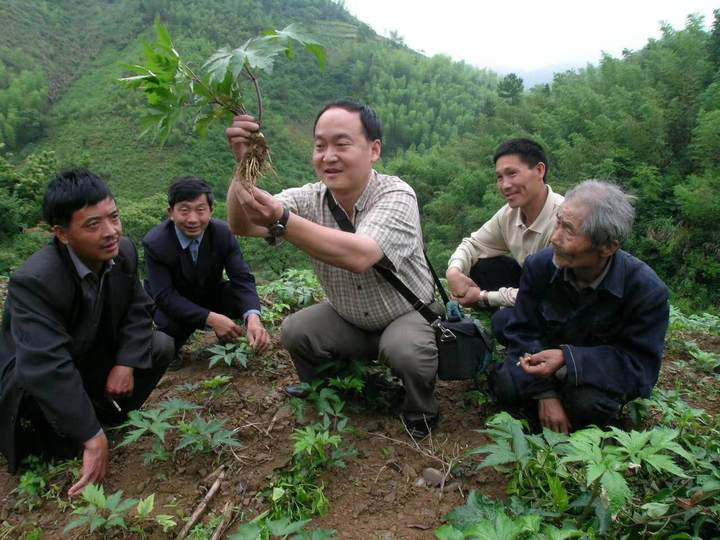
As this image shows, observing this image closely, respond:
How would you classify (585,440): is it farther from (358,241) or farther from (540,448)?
(358,241)

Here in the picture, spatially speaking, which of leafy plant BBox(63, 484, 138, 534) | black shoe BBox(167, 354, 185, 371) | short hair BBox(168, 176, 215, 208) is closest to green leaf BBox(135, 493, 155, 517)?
leafy plant BBox(63, 484, 138, 534)

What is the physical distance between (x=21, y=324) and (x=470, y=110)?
7020 centimetres

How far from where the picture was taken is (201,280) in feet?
12.1

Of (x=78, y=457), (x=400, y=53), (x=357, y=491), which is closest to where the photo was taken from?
(x=357, y=491)

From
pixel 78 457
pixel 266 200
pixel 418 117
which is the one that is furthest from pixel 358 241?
pixel 418 117

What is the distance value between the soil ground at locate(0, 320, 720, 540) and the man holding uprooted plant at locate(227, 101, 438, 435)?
0.19m

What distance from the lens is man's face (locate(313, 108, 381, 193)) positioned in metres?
2.41

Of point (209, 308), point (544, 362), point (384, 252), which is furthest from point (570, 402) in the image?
point (209, 308)

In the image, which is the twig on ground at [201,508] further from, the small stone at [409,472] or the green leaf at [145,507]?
the small stone at [409,472]

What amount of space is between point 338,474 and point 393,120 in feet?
207

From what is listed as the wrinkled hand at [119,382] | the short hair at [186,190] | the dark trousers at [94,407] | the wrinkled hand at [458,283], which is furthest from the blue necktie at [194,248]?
the wrinkled hand at [458,283]

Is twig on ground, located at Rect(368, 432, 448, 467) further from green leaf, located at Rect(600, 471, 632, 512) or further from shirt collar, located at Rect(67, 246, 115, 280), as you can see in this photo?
shirt collar, located at Rect(67, 246, 115, 280)

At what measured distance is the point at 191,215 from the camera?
3.47 meters

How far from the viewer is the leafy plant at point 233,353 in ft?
10.2
